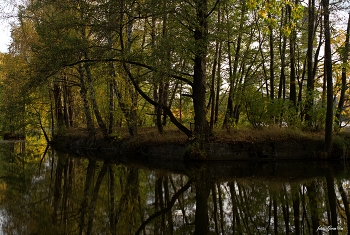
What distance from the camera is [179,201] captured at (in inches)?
333

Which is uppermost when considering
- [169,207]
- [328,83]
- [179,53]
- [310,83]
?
[179,53]

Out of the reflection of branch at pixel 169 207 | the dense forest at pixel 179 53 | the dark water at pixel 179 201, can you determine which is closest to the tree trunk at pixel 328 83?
the dense forest at pixel 179 53

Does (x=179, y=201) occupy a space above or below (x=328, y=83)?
below

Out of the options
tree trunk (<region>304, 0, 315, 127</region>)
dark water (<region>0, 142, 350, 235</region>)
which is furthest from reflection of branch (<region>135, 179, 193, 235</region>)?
tree trunk (<region>304, 0, 315, 127</region>)

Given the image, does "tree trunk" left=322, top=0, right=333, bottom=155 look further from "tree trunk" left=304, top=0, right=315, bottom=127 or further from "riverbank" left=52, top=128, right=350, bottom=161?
"tree trunk" left=304, top=0, right=315, bottom=127

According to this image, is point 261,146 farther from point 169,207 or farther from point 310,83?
point 169,207

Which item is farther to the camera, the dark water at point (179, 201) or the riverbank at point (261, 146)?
the riverbank at point (261, 146)

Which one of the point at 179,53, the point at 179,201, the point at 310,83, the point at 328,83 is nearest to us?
the point at 179,201

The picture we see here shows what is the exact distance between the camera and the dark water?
6.30 m

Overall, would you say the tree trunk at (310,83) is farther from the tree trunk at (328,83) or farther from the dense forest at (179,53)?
the tree trunk at (328,83)

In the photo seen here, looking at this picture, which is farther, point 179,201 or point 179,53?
point 179,53

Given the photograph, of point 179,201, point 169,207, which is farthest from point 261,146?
point 169,207

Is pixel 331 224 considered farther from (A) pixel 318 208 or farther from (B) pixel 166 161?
(B) pixel 166 161

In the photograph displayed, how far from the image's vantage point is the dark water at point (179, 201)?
6.30 metres
